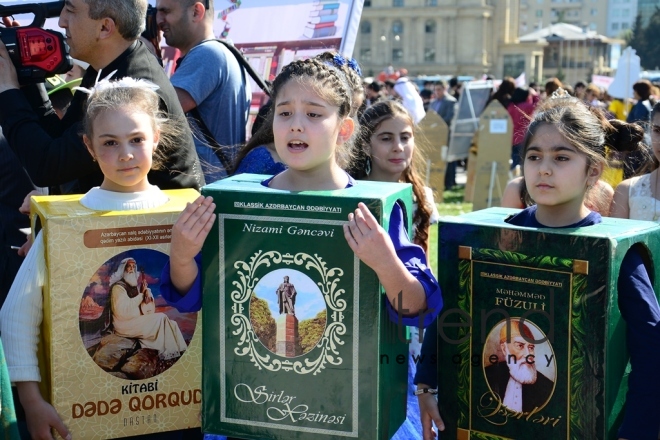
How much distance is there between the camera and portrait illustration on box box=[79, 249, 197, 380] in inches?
89.3

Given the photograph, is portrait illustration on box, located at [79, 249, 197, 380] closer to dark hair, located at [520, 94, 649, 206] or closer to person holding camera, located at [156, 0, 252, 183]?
dark hair, located at [520, 94, 649, 206]

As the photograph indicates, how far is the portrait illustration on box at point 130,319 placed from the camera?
2.27 m

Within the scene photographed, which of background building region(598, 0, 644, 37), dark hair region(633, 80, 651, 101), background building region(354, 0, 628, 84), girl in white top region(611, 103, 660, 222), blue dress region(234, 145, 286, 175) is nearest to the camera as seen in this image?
blue dress region(234, 145, 286, 175)

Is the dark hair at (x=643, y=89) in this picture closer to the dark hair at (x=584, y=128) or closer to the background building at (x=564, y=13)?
the dark hair at (x=584, y=128)

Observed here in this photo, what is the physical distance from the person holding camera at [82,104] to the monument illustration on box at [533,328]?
41.5 inches

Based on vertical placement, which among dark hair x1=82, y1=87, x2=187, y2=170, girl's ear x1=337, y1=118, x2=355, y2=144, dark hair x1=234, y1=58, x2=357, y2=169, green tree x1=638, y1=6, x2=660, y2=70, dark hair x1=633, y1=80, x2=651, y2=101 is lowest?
girl's ear x1=337, y1=118, x2=355, y2=144

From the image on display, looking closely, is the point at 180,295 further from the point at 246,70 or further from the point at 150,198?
the point at 246,70

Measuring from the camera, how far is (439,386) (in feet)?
7.36

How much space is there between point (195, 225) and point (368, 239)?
434 mm

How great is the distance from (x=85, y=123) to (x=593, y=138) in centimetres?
148

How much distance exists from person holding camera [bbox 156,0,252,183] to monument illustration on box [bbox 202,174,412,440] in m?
1.52

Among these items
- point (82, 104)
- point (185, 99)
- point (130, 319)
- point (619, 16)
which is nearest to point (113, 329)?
point (130, 319)

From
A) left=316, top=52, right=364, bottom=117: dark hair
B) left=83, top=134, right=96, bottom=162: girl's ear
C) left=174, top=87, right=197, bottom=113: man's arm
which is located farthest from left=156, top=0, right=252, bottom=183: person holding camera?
left=83, top=134, right=96, bottom=162: girl's ear

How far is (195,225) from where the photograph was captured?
6.86 ft
